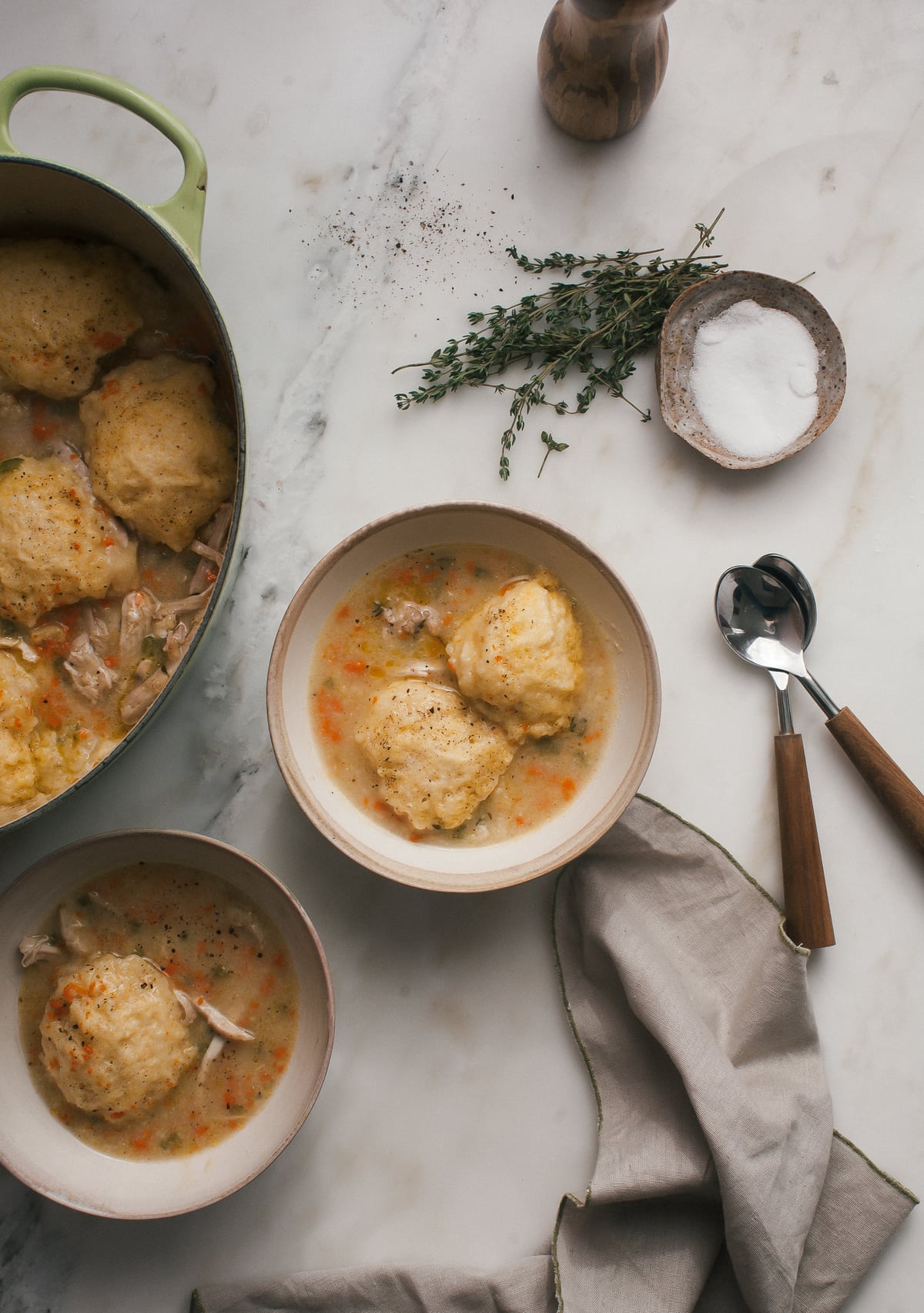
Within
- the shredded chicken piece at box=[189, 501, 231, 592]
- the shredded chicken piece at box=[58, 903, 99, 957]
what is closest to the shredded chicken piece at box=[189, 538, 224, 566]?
the shredded chicken piece at box=[189, 501, 231, 592]

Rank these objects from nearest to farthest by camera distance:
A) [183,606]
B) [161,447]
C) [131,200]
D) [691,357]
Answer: [131,200], [161,447], [183,606], [691,357]

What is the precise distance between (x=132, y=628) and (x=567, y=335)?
1.35 m

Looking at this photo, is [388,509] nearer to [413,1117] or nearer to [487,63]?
[487,63]

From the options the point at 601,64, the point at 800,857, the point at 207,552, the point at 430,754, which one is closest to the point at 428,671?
the point at 430,754

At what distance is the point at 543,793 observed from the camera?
2.38 metres

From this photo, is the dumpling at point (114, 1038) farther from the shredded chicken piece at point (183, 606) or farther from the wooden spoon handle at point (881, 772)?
the wooden spoon handle at point (881, 772)

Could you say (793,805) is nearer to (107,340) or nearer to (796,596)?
(796,596)

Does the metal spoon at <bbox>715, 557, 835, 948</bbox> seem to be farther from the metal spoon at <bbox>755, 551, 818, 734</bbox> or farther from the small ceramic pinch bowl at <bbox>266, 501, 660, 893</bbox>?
the small ceramic pinch bowl at <bbox>266, 501, 660, 893</bbox>

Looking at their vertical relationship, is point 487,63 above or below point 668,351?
above

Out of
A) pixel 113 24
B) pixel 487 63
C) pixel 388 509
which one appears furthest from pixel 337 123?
pixel 388 509

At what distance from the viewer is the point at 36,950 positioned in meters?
2.30

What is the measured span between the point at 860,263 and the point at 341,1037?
253cm

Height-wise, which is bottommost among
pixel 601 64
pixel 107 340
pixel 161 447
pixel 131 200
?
pixel 161 447

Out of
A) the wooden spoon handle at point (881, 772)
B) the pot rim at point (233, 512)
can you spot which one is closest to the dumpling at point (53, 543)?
the pot rim at point (233, 512)
